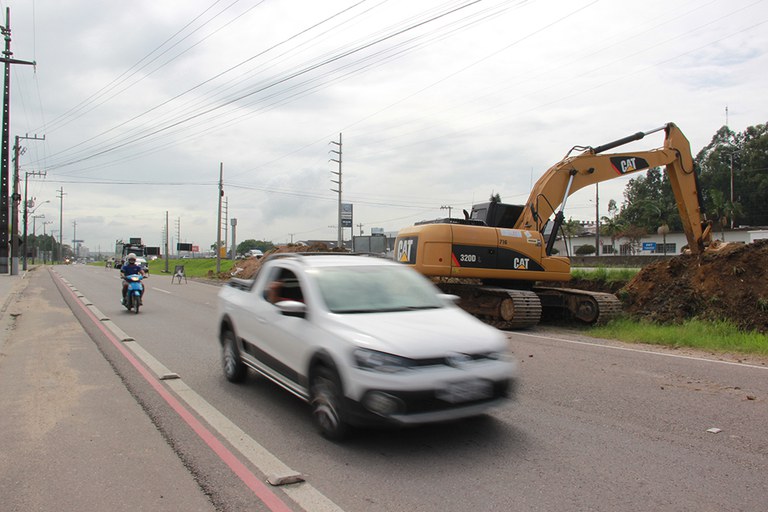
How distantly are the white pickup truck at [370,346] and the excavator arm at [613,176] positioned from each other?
340 inches

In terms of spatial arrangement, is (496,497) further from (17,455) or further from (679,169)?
(679,169)

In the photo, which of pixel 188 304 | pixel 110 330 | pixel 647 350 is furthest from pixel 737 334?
pixel 188 304

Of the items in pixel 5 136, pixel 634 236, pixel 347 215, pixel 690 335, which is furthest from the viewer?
→ pixel 634 236

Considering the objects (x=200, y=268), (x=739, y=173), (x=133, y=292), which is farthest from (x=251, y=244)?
(x=133, y=292)

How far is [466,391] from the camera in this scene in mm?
4547

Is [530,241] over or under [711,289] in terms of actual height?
over

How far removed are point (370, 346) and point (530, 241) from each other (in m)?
9.84

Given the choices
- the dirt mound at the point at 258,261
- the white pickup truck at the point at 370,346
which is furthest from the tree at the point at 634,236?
the white pickup truck at the point at 370,346

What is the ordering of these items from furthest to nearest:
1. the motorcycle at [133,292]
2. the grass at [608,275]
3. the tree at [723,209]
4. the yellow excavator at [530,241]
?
→ the tree at [723,209] → the grass at [608,275] → the motorcycle at [133,292] → the yellow excavator at [530,241]

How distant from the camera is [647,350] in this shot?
32.7 ft

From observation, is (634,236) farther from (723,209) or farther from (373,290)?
(373,290)

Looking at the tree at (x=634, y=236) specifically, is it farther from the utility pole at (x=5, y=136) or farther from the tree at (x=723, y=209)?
the utility pole at (x=5, y=136)

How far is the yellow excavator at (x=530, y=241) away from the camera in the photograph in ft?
42.2

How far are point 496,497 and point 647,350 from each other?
7322 millimetres
